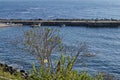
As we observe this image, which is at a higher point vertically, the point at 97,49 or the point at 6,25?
the point at 97,49

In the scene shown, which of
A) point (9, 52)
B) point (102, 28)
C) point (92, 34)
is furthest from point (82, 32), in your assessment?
point (9, 52)

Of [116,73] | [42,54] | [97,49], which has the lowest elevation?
[97,49]

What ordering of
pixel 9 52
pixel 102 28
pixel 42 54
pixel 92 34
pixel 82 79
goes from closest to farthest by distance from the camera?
pixel 82 79, pixel 42 54, pixel 9 52, pixel 92 34, pixel 102 28

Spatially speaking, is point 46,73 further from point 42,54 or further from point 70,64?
point 42,54

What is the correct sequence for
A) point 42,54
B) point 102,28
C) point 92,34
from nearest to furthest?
point 42,54, point 92,34, point 102,28

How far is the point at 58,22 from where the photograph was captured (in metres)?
107

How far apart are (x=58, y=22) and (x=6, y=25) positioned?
51.7 feet

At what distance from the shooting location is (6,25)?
4060 inches

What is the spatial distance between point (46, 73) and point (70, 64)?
1.38m

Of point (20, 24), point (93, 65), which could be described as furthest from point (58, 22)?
point (93, 65)

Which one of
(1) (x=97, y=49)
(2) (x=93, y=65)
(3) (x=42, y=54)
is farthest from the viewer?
(1) (x=97, y=49)

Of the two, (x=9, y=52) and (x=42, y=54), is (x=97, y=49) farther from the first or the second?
(x=42, y=54)

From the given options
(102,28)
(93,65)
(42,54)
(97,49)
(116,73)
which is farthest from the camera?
(102,28)

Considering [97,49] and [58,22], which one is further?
[58,22]
